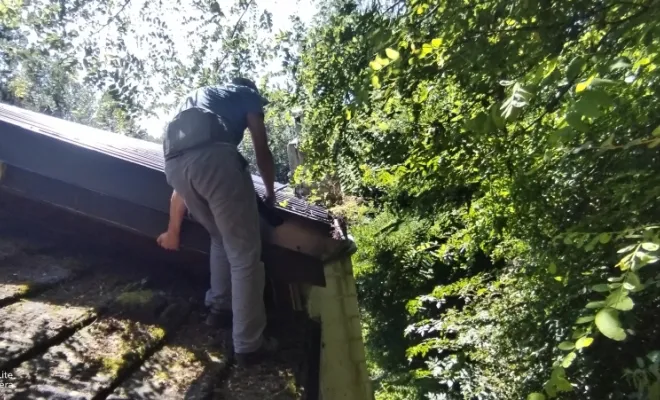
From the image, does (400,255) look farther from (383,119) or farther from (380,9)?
(380,9)

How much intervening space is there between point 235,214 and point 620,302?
5.92 ft

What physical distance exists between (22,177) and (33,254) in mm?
408

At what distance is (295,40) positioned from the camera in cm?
561

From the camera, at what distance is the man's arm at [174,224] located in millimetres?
2779

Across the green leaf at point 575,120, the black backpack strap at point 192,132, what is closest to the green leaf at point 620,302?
the green leaf at point 575,120

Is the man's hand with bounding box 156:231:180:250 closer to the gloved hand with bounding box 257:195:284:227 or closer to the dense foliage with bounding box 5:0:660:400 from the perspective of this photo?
the gloved hand with bounding box 257:195:284:227

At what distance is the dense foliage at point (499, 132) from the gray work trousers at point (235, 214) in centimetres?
63

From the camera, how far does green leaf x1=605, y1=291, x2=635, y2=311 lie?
41.5 inches

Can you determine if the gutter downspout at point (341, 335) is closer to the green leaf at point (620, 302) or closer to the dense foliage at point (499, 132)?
the dense foliage at point (499, 132)

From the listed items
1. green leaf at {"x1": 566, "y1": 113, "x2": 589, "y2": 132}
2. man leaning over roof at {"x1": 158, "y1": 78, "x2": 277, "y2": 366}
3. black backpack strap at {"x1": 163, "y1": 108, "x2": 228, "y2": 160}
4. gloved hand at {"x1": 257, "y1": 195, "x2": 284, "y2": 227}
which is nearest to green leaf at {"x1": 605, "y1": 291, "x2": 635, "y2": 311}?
green leaf at {"x1": 566, "y1": 113, "x2": 589, "y2": 132}

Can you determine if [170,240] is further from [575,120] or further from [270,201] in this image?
[575,120]

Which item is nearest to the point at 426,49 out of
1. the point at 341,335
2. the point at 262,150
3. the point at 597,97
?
the point at 262,150

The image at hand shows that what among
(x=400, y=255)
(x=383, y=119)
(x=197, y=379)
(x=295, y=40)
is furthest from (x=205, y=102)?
(x=400, y=255)

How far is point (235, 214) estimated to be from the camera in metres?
2.58
